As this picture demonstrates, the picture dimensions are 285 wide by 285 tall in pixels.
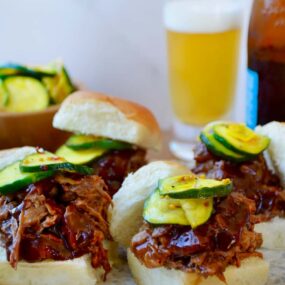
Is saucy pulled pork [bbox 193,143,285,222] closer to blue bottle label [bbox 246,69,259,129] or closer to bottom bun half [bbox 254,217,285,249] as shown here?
bottom bun half [bbox 254,217,285,249]

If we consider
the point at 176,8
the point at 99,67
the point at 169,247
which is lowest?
the point at 99,67

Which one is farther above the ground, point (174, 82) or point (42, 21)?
point (42, 21)

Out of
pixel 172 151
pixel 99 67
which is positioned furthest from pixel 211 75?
pixel 99 67

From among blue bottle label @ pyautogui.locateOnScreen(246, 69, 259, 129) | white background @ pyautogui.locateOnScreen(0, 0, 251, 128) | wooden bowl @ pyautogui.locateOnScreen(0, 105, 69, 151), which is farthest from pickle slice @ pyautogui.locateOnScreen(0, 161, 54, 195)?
white background @ pyautogui.locateOnScreen(0, 0, 251, 128)

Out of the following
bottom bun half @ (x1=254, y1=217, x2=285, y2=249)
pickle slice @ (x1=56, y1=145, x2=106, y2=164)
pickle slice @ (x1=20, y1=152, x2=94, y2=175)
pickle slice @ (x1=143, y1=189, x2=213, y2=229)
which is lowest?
bottom bun half @ (x1=254, y1=217, x2=285, y2=249)

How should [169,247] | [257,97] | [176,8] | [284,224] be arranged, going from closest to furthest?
1. [169,247]
2. [284,224]
3. [257,97]
4. [176,8]

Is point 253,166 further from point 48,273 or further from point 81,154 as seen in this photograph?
point 48,273

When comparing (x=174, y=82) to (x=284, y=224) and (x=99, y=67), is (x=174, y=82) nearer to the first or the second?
(x=99, y=67)
